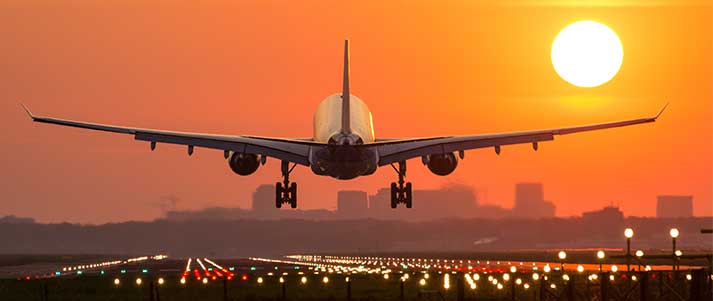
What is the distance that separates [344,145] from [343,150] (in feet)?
1.26

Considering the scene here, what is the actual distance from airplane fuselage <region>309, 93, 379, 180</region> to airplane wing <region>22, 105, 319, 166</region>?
6.52 feet

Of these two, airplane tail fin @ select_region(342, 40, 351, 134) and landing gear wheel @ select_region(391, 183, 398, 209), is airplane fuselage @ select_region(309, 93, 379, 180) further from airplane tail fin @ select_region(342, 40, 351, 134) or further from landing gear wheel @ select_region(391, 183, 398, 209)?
landing gear wheel @ select_region(391, 183, 398, 209)

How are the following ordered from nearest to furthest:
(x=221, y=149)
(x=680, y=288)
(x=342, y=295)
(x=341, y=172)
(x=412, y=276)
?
(x=680, y=288)
(x=342, y=295)
(x=341, y=172)
(x=221, y=149)
(x=412, y=276)

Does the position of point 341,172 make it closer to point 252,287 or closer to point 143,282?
point 252,287

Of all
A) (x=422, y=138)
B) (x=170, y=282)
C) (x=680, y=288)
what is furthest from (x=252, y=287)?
(x=680, y=288)

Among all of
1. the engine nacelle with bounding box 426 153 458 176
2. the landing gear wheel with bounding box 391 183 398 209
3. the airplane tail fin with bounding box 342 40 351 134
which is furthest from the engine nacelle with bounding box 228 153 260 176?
the engine nacelle with bounding box 426 153 458 176

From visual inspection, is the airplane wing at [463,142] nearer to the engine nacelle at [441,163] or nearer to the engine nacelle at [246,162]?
the engine nacelle at [441,163]

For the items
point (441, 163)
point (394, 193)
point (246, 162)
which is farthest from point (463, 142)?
point (246, 162)

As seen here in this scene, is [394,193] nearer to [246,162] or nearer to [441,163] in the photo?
[441,163]

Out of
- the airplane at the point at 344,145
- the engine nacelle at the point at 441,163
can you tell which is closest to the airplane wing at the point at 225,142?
the airplane at the point at 344,145

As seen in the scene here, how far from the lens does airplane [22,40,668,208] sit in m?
76.4

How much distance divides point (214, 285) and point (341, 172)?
35.1 feet

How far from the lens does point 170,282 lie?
8406cm

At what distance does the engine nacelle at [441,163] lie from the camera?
85438 mm
